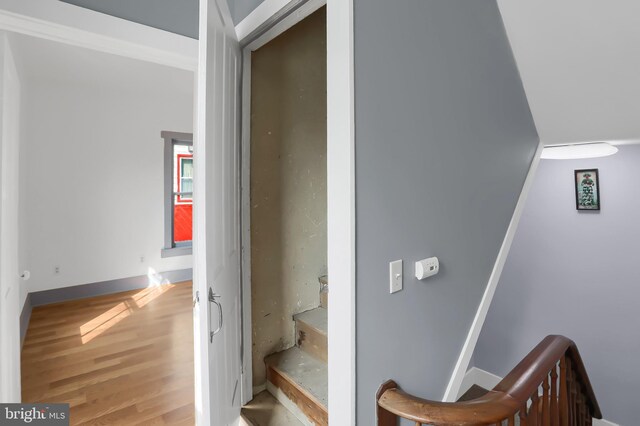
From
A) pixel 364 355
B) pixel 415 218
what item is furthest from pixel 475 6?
pixel 364 355

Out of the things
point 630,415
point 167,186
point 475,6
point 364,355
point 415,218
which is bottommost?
point 630,415

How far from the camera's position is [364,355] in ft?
3.60

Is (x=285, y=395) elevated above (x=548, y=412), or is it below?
below

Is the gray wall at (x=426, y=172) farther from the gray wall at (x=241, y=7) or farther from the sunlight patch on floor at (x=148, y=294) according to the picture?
the sunlight patch on floor at (x=148, y=294)

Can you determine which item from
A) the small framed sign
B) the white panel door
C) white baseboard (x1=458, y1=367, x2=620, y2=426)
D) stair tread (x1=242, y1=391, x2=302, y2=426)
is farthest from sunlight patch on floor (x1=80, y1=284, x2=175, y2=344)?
the small framed sign

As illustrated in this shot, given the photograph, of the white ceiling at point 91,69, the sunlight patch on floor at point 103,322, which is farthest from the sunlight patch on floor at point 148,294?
the white ceiling at point 91,69

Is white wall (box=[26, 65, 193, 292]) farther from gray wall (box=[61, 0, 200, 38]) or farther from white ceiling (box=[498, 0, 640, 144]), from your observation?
white ceiling (box=[498, 0, 640, 144])

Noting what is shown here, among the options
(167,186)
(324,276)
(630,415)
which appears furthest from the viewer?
(167,186)

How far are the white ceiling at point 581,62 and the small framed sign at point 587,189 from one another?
0.92 m

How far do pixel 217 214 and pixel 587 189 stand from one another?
9.36 ft

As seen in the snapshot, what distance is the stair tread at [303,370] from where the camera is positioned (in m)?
1.77

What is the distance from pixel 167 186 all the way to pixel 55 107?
1604mm

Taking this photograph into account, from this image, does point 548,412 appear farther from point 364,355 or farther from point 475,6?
point 475,6

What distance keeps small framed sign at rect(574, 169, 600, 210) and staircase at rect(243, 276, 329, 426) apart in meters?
2.17
